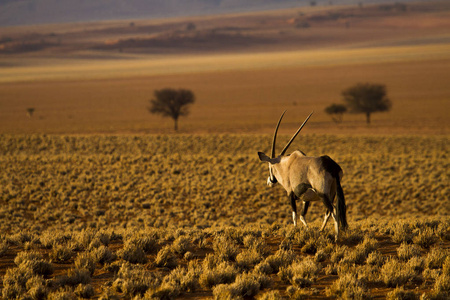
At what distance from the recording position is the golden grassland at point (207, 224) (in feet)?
21.1

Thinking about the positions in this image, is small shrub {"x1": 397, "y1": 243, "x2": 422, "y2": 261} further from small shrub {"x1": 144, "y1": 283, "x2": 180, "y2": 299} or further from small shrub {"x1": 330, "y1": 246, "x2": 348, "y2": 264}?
small shrub {"x1": 144, "y1": 283, "x2": 180, "y2": 299}

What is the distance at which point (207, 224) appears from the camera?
52.1 ft

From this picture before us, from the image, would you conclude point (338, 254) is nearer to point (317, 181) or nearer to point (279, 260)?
point (279, 260)

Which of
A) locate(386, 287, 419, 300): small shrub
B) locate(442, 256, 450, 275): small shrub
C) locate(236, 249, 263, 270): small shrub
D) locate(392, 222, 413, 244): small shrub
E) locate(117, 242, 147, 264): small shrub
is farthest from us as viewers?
locate(392, 222, 413, 244): small shrub

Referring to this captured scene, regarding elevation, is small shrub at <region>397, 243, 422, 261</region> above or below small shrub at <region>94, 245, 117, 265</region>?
below

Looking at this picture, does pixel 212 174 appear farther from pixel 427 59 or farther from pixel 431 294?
pixel 427 59

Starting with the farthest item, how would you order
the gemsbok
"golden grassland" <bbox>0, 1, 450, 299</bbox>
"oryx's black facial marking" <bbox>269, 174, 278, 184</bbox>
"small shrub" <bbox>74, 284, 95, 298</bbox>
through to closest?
"oryx's black facial marking" <bbox>269, 174, 278, 184</bbox>, the gemsbok, "golden grassland" <bbox>0, 1, 450, 299</bbox>, "small shrub" <bbox>74, 284, 95, 298</bbox>

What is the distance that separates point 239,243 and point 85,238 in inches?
107

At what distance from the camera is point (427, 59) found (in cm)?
14525

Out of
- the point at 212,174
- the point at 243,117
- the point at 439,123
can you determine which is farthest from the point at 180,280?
the point at 243,117

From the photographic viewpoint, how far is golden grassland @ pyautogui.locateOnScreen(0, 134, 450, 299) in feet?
21.1

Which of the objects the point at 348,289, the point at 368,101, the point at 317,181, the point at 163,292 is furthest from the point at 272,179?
the point at 368,101

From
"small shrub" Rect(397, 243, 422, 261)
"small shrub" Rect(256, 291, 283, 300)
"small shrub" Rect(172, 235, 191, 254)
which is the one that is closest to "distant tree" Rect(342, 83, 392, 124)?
"small shrub" Rect(397, 243, 422, 261)

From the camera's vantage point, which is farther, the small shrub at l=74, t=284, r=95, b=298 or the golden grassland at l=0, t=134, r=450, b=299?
the golden grassland at l=0, t=134, r=450, b=299
